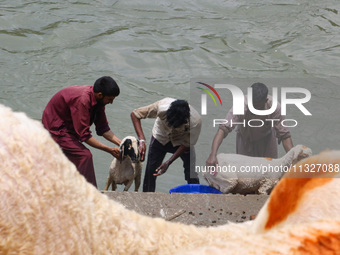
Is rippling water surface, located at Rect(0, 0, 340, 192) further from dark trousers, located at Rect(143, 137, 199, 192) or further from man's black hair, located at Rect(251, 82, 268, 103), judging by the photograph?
man's black hair, located at Rect(251, 82, 268, 103)

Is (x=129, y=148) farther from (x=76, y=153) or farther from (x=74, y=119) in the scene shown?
(x=74, y=119)

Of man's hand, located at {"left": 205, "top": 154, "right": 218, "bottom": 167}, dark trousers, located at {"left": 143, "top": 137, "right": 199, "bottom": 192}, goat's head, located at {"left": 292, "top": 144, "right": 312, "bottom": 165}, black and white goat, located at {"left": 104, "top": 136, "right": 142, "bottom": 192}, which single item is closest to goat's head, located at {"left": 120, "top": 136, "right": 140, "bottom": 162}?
black and white goat, located at {"left": 104, "top": 136, "right": 142, "bottom": 192}

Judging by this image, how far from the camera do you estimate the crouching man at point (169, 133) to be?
6.16m

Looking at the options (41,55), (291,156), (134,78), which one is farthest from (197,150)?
(41,55)

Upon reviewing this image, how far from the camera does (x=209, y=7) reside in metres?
16.9

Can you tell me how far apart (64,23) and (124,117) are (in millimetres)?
4678

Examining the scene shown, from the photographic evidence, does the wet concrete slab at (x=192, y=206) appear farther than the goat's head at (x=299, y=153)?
No

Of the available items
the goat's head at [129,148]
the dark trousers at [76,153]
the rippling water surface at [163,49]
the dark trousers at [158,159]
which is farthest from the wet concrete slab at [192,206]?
the rippling water surface at [163,49]

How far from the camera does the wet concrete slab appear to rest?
12.9ft

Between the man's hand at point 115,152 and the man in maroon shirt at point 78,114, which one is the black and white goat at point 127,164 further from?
the man in maroon shirt at point 78,114

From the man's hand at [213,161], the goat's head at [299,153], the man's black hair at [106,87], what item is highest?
the man's black hair at [106,87]

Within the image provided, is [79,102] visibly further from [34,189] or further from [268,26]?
[268,26]

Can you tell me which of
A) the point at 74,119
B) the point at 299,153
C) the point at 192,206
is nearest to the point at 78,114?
the point at 74,119

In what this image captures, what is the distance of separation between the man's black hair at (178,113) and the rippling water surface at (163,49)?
5.38 metres
